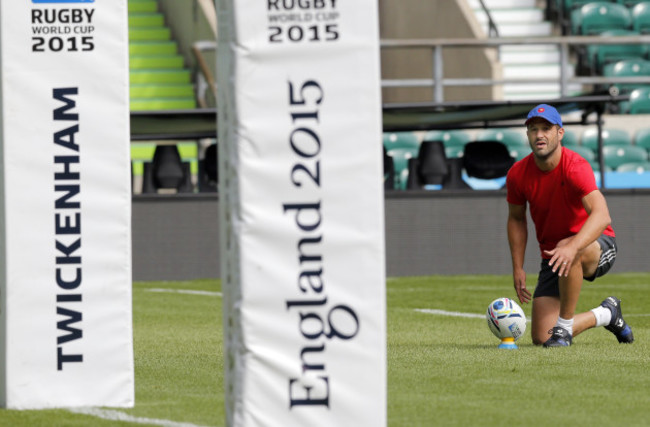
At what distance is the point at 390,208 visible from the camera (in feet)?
57.4

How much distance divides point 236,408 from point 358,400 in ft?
1.36

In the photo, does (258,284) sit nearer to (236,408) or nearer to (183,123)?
(236,408)

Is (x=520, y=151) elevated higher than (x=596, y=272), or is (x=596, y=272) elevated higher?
(x=520, y=151)

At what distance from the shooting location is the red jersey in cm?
918

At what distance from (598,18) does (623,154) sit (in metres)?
3.80

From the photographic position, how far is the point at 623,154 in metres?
21.5

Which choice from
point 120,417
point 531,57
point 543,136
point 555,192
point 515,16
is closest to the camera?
point 120,417

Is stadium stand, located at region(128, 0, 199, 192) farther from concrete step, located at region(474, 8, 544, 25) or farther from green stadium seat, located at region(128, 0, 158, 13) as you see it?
concrete step, located at region(474, 8, 544, 25)

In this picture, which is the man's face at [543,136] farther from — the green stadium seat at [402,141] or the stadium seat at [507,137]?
the green stadium seat at [402,141]

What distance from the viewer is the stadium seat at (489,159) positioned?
17.8 meters

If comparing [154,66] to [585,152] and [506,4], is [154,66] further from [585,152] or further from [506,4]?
[585,152]

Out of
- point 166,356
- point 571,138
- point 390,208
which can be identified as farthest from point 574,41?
point 166,356

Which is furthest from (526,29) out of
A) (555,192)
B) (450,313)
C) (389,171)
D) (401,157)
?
(555,192)

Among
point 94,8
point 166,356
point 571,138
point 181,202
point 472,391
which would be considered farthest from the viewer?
point 571,138
